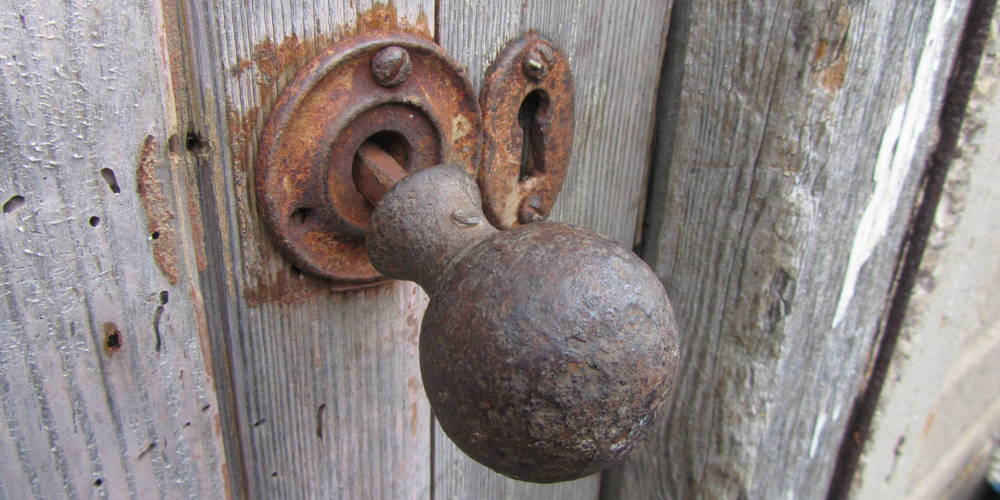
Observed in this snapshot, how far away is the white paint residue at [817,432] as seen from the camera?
0.80 meters

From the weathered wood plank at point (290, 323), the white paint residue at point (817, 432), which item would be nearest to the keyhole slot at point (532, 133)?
the weathered wood plank at point (290, 323)

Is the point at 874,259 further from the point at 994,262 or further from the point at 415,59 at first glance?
the point at 415,59

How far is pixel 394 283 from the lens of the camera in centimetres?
56

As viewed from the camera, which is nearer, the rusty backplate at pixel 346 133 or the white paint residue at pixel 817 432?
the rusty backplate at pixel 346 133

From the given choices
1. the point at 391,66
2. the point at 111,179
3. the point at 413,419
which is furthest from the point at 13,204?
the point at 413,419

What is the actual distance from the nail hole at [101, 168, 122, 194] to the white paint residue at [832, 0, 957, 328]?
2.50ft

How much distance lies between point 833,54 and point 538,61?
30cm

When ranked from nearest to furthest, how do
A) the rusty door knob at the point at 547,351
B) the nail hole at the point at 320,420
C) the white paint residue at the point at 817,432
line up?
the rusty door knob at the point at 547,351 < the nail hole at the point at 320,420 < the white paint residue at the point at 817,432

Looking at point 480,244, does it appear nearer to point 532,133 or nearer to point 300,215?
point 300,215

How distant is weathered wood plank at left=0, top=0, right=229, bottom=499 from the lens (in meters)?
0.34

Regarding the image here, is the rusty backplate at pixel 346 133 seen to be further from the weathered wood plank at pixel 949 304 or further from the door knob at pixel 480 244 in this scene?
the weathered wood plank at pixel 949 304

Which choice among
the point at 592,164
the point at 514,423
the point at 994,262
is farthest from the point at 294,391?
the point at 994,262

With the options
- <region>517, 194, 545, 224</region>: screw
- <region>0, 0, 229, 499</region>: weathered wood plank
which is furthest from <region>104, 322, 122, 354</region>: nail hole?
<region>517, 194, 545, 224</region>: screw

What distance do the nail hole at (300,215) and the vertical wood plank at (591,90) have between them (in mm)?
193
